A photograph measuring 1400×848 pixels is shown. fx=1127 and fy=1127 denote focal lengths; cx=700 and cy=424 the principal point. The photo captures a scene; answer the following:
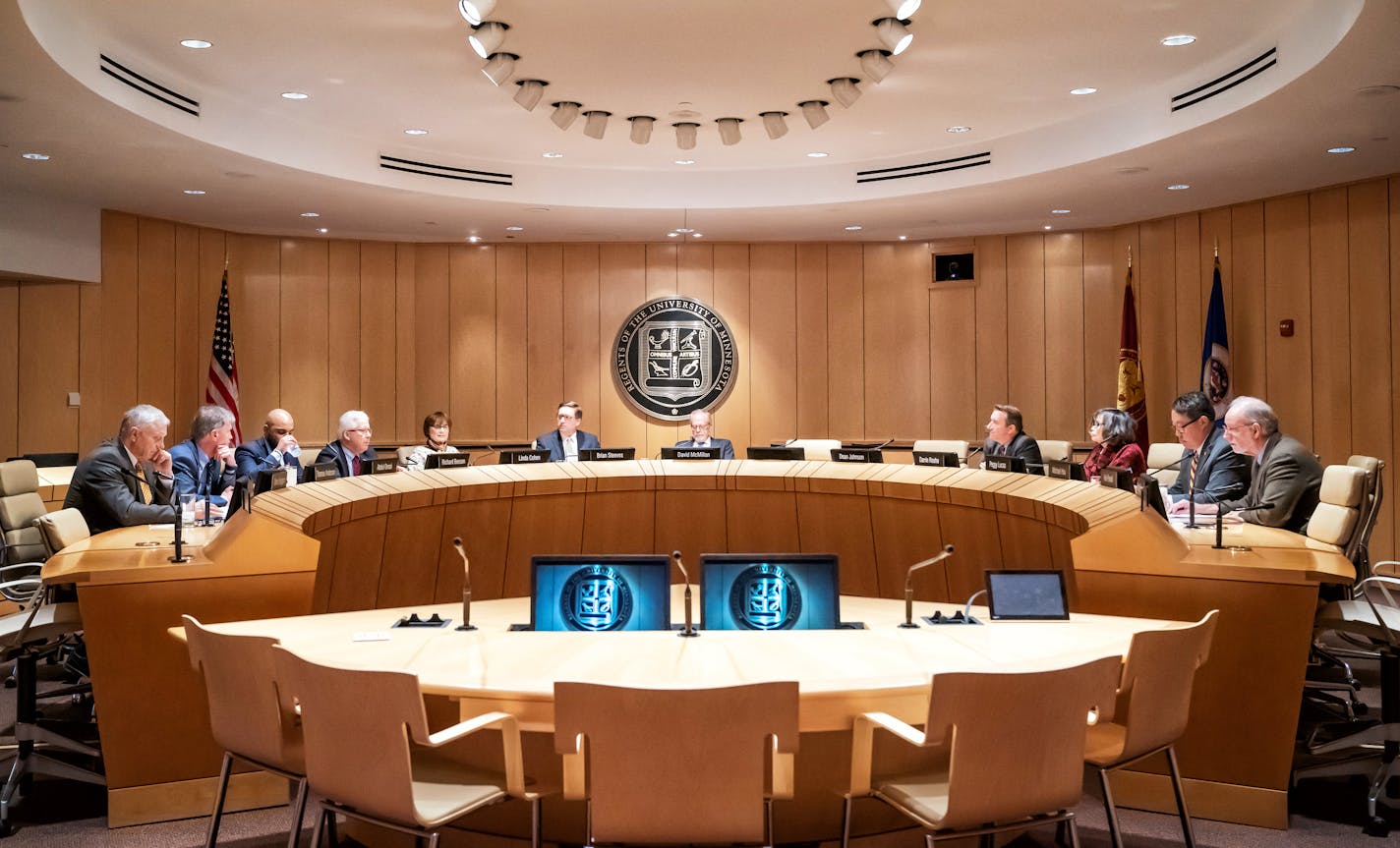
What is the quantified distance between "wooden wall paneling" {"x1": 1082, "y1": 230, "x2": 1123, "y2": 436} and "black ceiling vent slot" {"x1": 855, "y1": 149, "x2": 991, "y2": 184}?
2.32 metres

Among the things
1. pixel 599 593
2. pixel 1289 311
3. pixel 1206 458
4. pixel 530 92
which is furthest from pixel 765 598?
pixel 1289 311

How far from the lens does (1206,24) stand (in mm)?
5504

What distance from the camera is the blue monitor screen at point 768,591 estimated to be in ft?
11.5

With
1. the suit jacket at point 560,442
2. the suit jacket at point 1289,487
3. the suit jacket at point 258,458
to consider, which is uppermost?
the suit jacket at point 560,442

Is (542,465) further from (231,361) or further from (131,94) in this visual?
(231,361)

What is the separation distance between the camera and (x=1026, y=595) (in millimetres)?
3488

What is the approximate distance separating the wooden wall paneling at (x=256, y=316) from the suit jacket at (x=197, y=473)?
402 centimetres

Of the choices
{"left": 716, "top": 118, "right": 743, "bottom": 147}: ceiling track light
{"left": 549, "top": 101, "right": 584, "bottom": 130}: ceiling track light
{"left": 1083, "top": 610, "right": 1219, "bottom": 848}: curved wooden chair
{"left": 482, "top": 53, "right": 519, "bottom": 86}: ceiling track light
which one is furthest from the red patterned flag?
{"left": 1083, "top": 610, "right": 1219, "bottom": 848}: curved wooden chair

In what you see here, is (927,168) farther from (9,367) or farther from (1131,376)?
(9,367)

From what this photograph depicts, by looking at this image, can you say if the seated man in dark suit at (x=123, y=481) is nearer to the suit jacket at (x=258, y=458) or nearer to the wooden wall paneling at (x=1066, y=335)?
the suit jacket at (x=258, y=458)

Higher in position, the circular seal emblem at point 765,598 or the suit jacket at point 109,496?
the suit jacket at point 109,496

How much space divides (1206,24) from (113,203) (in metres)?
7.49

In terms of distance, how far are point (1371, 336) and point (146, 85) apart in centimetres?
789

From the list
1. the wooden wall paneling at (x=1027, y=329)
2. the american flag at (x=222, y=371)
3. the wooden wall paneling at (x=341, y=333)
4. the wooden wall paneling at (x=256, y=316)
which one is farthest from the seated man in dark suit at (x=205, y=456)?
the wooden wall paneling at (x=1027, y=329)
